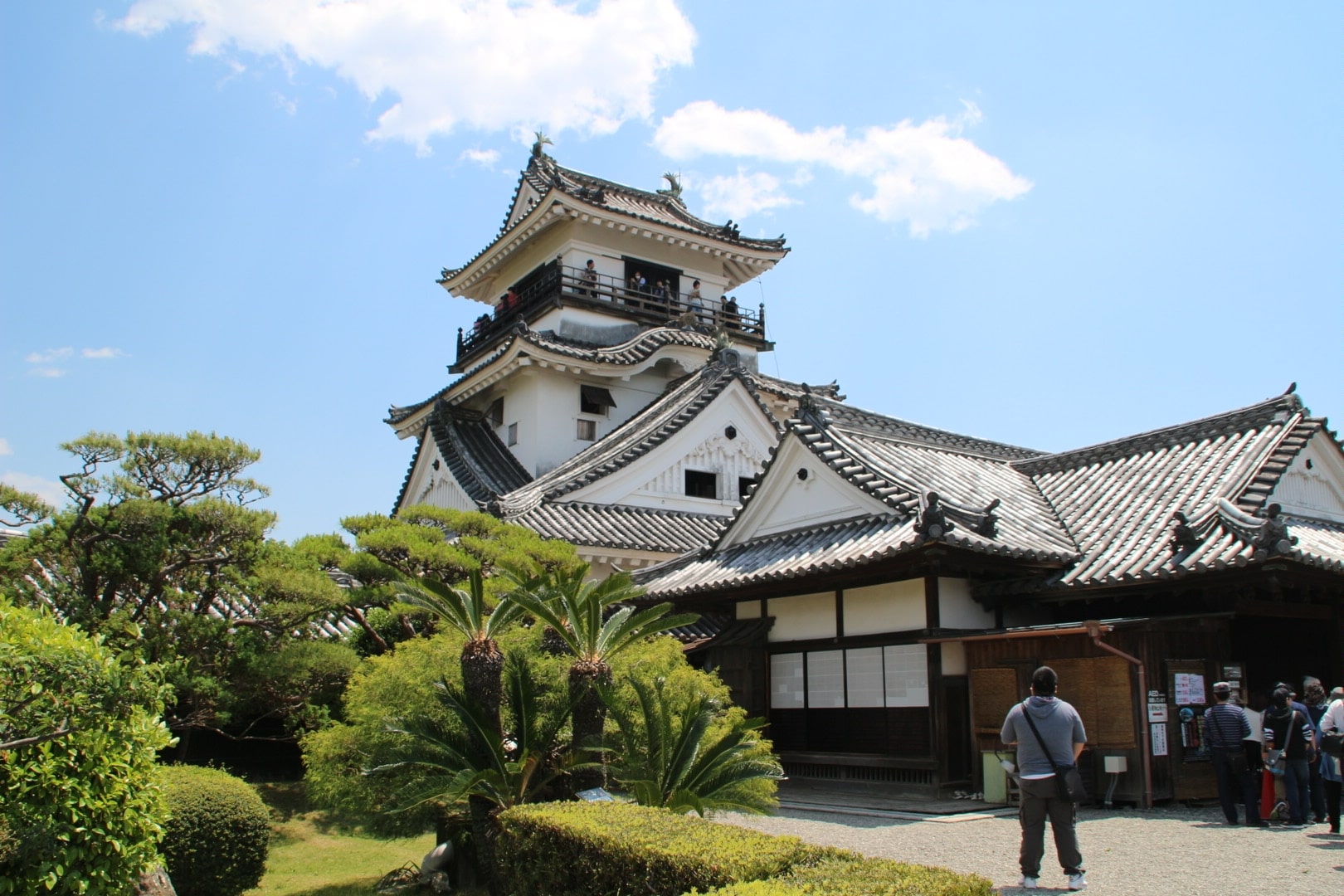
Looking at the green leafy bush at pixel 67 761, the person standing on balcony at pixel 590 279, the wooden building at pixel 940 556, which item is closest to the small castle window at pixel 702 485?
the wooden building at pixel 940 556

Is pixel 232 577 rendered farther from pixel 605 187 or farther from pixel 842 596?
pixel 605 187

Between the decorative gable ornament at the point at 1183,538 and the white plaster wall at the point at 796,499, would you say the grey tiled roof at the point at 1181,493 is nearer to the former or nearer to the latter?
the decorative gable ornament at the point at 1183,538

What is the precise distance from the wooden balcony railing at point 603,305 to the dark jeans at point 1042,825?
22.4 meters

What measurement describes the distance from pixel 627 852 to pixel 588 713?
139 inches

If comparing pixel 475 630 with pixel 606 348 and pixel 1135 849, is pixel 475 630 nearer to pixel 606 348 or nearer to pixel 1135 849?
pixel 1135 849

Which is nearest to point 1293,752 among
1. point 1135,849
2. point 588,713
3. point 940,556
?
point 1135,849

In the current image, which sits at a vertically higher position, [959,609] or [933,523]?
[933,523]

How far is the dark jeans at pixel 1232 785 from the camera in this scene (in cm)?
1114

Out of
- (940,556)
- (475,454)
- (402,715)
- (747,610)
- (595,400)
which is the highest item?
(595,400)

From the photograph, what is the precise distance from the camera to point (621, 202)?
33125mm

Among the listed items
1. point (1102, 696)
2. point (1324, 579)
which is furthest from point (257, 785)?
point (1324, 579)

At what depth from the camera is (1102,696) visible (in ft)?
42.2

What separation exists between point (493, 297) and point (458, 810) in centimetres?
2613

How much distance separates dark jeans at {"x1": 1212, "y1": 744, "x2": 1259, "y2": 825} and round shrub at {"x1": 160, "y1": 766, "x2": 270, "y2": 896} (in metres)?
10.8
